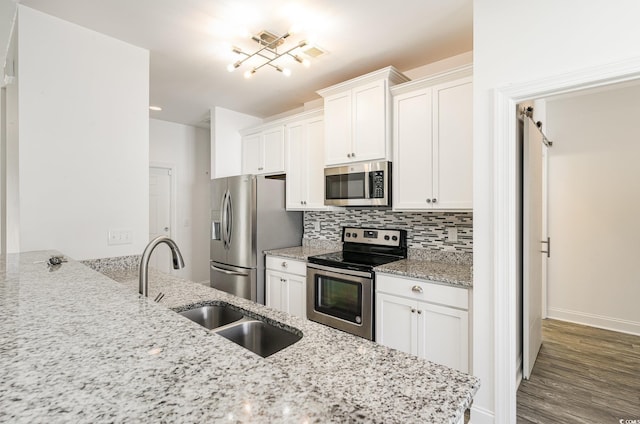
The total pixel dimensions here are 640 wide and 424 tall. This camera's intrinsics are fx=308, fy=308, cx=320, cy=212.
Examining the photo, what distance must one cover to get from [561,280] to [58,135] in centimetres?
496

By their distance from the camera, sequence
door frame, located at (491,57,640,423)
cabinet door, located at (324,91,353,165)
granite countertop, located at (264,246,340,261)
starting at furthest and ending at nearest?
1. granite countertop, located at (264,246,340,261)
2. cabinet door, located at (324,91,353,165)
3. door frame, located at (491,57,640,423)

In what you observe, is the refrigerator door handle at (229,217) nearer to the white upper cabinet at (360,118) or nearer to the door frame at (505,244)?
the white upper cabinet at (360,118)

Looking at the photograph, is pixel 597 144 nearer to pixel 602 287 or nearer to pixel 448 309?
pixel 602 287

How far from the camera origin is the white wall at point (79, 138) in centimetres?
199

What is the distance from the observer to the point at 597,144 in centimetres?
332

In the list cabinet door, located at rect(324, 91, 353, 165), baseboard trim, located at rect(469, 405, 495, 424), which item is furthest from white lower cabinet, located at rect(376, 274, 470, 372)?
cabinet door, located at rect(324, 91, 353, 165)

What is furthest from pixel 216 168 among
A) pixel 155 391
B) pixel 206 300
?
pixel 155 391

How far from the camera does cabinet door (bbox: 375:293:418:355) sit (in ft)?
7.14

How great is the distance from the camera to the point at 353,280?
2455 mm

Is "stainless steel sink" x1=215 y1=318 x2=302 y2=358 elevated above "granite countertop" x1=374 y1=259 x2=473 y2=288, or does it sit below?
below

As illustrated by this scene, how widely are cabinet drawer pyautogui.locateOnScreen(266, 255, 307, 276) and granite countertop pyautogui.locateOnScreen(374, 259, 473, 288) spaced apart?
32.9 inches

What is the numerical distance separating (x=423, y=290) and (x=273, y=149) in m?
2.40

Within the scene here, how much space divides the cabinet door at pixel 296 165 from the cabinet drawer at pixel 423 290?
1.41 m

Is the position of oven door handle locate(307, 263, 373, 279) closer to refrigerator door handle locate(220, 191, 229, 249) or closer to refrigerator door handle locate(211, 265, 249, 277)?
refrigerator door handle locate(211, 265, 249, 277)
